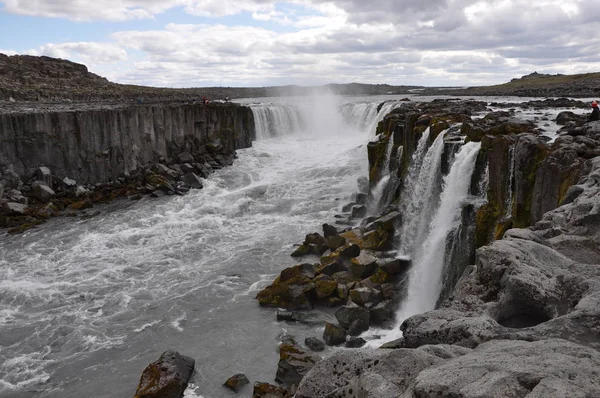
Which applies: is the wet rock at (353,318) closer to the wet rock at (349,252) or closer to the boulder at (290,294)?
the boulder at (290,294)

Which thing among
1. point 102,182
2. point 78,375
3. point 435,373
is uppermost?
point 435,373

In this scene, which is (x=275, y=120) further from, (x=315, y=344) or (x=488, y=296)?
(x=488, y=296)

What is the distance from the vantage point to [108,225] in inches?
1181

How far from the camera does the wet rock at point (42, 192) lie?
3328cm

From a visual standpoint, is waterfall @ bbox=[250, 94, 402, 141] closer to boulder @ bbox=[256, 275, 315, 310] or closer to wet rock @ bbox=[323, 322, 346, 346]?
boulder @ bbox=[256, 275, 315, 310]

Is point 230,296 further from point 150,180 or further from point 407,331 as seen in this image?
point 150,180

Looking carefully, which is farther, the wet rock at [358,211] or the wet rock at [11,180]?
the wet rock at [11,180]

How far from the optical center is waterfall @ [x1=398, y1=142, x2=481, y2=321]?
736 inches

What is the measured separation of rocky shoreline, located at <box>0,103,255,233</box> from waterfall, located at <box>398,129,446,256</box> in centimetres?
1970

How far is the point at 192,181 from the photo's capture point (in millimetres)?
39438

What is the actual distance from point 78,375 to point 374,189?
20.9 m

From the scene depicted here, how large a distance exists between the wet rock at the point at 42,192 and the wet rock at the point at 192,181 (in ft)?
32.2

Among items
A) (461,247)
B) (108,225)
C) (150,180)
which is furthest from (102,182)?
(461,247)

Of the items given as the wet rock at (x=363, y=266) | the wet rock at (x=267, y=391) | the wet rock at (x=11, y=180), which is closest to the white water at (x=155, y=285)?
the wet rock at (x=267, y=391)
